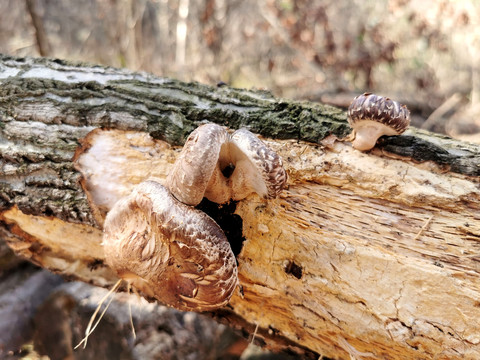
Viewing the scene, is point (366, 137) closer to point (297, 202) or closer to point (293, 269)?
point (297, 202)

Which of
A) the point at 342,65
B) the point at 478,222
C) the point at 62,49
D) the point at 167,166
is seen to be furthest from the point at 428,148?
the point at 62,49

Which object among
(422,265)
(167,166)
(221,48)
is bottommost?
(422,265)

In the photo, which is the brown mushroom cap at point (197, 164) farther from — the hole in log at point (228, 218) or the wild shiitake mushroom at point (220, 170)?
the hole in log at point (228, 218)

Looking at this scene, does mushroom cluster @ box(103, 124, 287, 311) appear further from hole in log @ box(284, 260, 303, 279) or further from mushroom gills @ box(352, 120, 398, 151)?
mushroom gills @ box(352, 120, 398, 151)

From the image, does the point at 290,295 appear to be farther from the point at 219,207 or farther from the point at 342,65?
the point at 342,65

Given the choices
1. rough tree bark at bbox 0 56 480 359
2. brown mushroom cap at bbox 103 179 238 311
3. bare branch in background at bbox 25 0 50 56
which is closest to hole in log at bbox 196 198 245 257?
rough tree bark at bbox 0 56 480 359

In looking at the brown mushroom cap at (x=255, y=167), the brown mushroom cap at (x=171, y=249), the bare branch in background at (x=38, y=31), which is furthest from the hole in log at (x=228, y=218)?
the bare branch in background at (x=38, y=31)

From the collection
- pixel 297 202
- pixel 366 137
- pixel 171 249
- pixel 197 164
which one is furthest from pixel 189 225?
pixel 366 137
